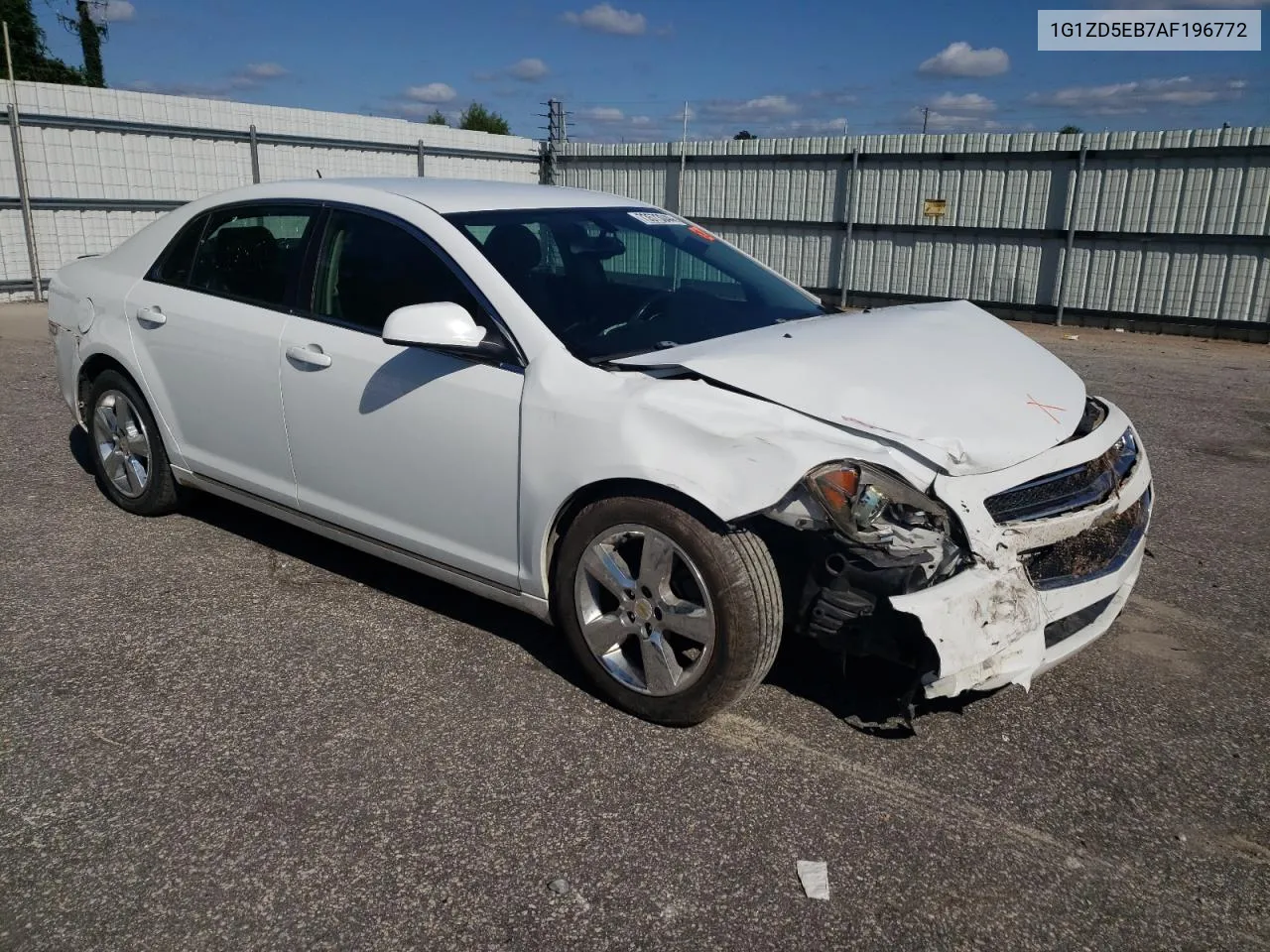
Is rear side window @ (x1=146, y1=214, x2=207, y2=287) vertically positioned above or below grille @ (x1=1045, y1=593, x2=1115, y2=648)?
above

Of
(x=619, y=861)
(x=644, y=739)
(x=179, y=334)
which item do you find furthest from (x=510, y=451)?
(x=179, y=334)

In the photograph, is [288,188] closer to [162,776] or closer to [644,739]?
[162,776]

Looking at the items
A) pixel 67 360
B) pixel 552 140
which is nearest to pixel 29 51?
pixel 552 140

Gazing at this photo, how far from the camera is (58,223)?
13094 mm

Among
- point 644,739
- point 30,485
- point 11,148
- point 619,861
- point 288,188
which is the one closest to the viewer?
point 619,861

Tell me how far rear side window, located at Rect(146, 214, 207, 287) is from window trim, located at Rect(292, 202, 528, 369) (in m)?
0.87

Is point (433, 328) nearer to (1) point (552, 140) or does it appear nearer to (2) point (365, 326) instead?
(2) point (365, 326)

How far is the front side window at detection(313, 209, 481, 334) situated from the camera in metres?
3.66

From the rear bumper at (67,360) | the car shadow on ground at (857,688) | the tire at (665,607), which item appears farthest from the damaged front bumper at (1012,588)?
the rear bumper at (67,360)

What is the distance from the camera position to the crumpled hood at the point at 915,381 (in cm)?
292

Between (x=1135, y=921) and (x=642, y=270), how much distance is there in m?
2.68

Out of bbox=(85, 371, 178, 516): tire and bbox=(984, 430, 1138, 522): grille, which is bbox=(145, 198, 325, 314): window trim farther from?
bbox=(984, 430, 1138, 522): grille

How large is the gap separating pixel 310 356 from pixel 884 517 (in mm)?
2250

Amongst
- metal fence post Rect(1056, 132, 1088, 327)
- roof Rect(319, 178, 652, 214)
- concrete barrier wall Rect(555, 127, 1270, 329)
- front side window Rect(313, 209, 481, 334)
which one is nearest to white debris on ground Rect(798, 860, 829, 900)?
front side window Rect(313, 209, 481, 334)
